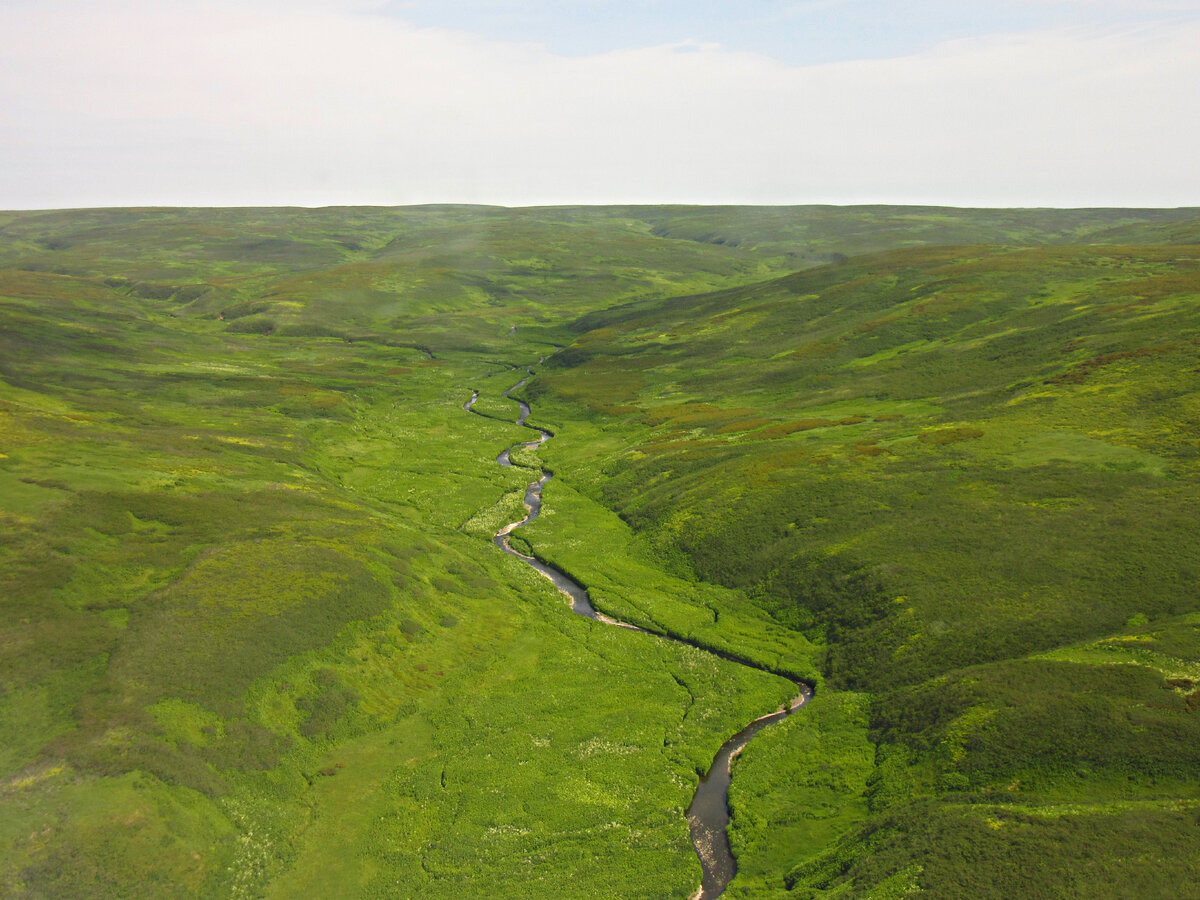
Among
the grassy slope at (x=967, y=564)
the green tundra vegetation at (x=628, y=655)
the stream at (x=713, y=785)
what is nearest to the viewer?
the grassy slope at (x=967, y=564)

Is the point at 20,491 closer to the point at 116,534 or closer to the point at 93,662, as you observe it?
the point at 116,534

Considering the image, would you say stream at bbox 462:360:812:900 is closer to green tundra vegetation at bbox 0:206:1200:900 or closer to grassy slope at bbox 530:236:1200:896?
green tundra vegetation at bbox 0:206:1200:900

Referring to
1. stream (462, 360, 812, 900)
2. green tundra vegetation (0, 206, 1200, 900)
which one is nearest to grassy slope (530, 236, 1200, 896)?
green tundra vegetation (0, 206, 1200, 900)

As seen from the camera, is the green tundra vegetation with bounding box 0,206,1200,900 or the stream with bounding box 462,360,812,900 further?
the stream with bounding box 462,360,812,900

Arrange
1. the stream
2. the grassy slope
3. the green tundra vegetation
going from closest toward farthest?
1. the grassy slope
2. the green tundra vegetation
3. the stream

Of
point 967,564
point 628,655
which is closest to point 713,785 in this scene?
point 628,655

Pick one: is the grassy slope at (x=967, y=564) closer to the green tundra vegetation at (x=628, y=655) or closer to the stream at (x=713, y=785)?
the green tundra vegetation at (x=628, y=655)

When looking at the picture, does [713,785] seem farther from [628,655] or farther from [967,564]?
[967,564]

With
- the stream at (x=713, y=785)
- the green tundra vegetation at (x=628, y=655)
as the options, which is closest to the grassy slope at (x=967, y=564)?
the green tundra vegetation at (x=628, y=655)

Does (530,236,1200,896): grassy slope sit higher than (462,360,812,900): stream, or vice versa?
(530,236,1200,896): grassy slope
